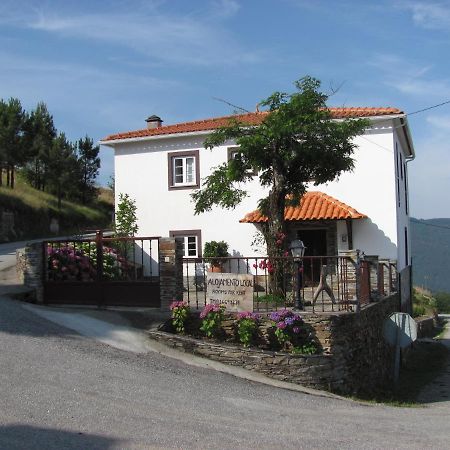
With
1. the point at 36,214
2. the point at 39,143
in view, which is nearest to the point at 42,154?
the point at 39,143

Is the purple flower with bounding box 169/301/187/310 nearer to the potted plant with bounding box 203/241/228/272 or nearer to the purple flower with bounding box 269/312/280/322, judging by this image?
the purple flower with bounding box 269/312/280/322

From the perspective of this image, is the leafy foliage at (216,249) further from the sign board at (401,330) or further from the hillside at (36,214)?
the hillside at (36,214)

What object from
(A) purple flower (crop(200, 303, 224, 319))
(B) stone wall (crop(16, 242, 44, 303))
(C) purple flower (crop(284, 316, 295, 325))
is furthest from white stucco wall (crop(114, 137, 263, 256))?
(C) purple flower (crop(284, 316, 295, 325))

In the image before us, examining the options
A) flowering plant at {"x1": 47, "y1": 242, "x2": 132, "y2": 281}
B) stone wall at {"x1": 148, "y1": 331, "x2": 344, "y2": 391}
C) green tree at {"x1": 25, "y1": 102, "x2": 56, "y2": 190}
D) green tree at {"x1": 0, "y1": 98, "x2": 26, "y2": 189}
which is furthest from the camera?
green tree at {"x1": 25, "y1": 102, "x2": 56, "y2": 190}

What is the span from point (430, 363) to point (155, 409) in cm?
1484

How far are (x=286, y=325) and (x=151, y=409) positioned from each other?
12.9 ft

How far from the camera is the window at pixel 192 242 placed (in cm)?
2152

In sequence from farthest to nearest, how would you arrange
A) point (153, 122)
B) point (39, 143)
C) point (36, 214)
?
1. point (39, 143)
2. point (36, 214)
3. point (153, 122)

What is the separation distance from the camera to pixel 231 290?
435 inches

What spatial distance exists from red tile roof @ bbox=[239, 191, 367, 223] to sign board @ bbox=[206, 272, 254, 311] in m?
7.70

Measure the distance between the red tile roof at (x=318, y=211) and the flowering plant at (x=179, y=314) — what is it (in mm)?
8117

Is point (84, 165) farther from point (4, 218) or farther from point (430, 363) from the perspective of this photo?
point (430, 363)

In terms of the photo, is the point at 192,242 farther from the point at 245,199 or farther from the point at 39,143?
the point at 39,143

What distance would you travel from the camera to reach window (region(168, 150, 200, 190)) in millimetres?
21562
